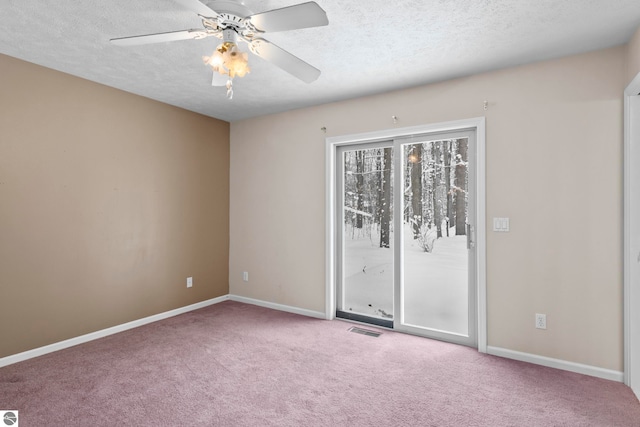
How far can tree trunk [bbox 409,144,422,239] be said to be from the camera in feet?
11.7

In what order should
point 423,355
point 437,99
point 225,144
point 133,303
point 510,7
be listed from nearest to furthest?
1. point 510,7
2. point 423,355
3. point 437,99
4. point 133,303
5. point 225,144

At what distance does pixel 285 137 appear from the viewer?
439 cm

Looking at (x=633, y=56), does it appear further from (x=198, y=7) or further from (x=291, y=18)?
(x=198, y=7)

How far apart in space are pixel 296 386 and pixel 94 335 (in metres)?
2.26

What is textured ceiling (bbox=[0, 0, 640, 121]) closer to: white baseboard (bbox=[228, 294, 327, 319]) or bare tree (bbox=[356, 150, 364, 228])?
bare tree (bbox=[356, 150, 364, 228])

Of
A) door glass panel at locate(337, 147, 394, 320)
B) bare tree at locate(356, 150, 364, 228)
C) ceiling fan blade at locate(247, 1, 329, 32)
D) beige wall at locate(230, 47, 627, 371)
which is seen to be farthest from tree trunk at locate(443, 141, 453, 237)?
ceiling fan blade at locate(247, 1, 329, 32)

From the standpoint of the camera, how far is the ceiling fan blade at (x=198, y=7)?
5.42 ft

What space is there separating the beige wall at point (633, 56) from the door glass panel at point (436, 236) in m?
1.23

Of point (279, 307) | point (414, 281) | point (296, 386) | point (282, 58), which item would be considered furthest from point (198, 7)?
point (279, 307)

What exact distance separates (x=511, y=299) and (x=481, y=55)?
6.89 feet

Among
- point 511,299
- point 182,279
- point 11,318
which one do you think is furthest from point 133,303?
point 511,299

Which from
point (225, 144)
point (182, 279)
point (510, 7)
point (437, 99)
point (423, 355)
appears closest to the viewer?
point (510, 7)

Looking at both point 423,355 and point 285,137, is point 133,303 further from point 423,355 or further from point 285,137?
point 423,355

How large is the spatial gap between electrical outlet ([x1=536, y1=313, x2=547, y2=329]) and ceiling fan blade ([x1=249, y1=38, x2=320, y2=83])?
106 inches
